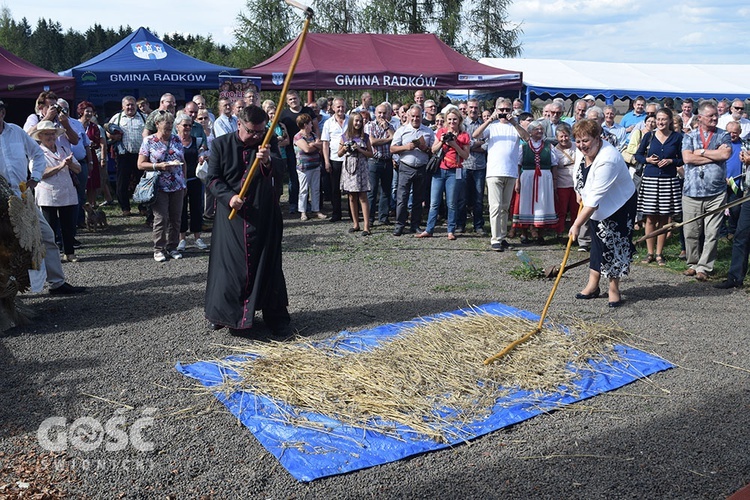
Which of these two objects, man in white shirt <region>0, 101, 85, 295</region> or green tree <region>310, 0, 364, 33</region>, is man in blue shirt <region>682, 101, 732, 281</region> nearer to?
man in white shirt <region>0, 101, 85, 295</region>

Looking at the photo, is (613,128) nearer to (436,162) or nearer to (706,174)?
(436,162)

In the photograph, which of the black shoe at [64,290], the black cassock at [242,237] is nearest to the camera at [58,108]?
the black shoe at [64,290]

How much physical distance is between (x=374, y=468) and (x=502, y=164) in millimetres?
6624

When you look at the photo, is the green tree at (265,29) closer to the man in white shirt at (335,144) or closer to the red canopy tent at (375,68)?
the red canopy tent at (375,68)

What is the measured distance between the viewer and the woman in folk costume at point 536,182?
1013 centimetres

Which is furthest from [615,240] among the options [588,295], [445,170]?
[445,170]

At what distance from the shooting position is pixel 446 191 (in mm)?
10555

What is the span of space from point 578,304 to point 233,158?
3835mm

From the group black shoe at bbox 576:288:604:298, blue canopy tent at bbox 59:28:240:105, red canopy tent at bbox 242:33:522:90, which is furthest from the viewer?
red canopy tent at bbox 242:33:522:90

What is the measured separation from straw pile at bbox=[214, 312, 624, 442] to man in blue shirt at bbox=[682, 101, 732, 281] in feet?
9.11

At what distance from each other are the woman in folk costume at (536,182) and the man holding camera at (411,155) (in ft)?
4.83

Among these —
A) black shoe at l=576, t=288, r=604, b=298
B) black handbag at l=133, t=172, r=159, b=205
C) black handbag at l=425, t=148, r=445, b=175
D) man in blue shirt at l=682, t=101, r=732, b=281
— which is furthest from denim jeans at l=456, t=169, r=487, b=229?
black handbag at l=133, t=172, r=159, b=205

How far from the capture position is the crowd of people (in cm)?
704

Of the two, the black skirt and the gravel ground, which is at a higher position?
the black skirt
